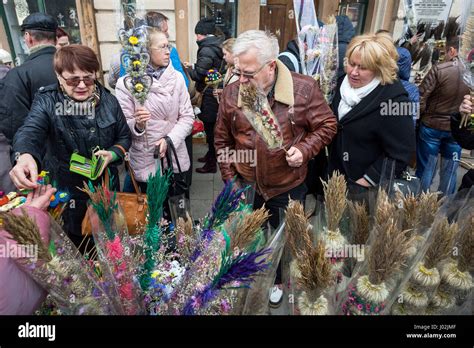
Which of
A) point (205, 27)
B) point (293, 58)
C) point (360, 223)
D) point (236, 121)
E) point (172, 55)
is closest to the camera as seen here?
point (360, 223)

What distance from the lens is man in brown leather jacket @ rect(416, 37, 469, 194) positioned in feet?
13.3

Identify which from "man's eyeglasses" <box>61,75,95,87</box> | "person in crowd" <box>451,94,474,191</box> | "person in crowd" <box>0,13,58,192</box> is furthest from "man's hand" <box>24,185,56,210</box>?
"person in crowd" <box>451,94,474,191</box>

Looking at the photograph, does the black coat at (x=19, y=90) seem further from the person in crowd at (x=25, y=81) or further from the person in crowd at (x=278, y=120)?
the person in crowd at (x=278, y=120)

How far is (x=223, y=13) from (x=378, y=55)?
601cm

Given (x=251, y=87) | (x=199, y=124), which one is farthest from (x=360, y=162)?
(x=199, y=124)

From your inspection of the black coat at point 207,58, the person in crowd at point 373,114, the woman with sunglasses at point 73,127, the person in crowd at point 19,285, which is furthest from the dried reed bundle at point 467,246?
the black coat at point 207,58

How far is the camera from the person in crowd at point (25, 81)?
2742 mm

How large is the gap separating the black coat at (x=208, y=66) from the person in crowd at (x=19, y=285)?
149 inches

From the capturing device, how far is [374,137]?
2602 millimetres

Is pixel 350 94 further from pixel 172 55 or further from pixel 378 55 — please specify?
pixel 172 55

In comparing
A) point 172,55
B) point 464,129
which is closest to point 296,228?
point 464,129
